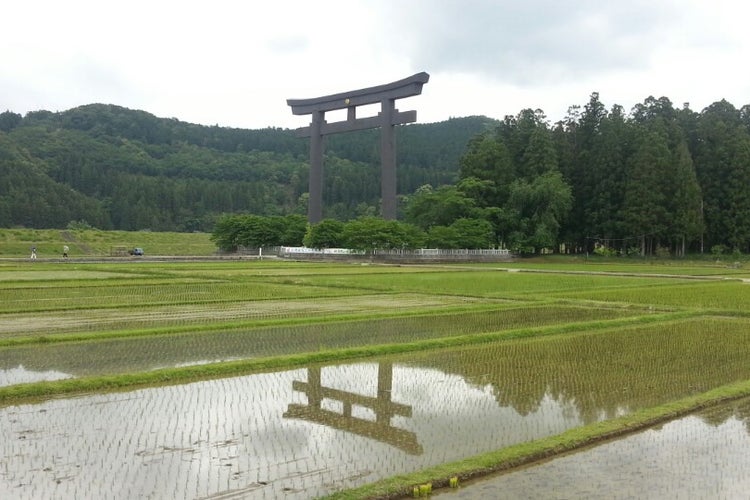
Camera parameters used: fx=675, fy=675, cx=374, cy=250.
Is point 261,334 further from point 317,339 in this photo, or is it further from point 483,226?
point 483,226

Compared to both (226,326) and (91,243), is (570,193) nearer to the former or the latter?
(91,243)

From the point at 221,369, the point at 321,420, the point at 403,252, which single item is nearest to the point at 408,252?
the point at 403,252

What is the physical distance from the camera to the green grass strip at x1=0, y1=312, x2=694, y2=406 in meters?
7.51

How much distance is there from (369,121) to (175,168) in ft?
242

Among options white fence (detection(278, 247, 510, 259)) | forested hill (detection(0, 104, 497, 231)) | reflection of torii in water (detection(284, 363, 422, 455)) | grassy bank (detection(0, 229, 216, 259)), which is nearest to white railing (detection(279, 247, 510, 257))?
white fence (detection(278, 247, 510, 259))

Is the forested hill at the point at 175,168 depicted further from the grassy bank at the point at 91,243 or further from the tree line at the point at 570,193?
the grassy bank at the point at 91,243

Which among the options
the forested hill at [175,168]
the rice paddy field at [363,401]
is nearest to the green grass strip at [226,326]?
the rice paddy field at [363,401]

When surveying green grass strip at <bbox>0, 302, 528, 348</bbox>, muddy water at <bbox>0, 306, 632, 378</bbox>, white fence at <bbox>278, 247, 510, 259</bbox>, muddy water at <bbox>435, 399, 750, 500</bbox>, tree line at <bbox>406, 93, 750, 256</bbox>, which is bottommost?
muddy water at <bbox>435, 399, 750, 500</bbox>

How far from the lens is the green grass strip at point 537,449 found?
15.5 ft

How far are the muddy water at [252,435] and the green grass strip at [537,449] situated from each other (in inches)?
8.7

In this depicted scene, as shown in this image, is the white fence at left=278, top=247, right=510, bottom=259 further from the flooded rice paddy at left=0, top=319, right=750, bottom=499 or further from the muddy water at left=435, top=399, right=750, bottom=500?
the muddy water at left=435, top=399, right=750, bottom=500

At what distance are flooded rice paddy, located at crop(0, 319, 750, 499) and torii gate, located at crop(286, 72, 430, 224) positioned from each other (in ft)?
118

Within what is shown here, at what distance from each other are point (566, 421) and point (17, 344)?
8484mm

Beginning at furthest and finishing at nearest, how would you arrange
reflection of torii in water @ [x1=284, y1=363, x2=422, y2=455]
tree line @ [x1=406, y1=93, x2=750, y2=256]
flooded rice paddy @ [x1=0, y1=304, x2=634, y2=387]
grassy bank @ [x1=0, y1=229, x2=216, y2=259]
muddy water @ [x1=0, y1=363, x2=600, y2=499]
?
grassy bank @ [x1=0, y1=229, x2=216, y2=259] → tree line @ [x1=406, y1=93, x2=750, y2=256] → flooded rice paddy @ [x1=0, y1=304, x2=634, y2=387] → reflection of torii in water @ [x1=284, y1=363, x2=422, y2=455] → muddy water @ [x1=0, y1=363, x2=600, y2=499]
